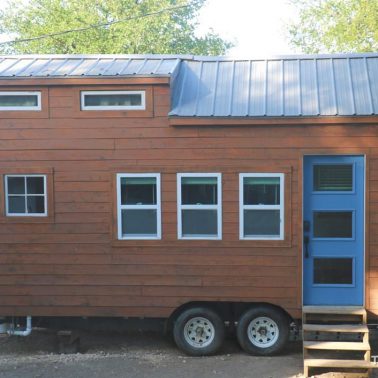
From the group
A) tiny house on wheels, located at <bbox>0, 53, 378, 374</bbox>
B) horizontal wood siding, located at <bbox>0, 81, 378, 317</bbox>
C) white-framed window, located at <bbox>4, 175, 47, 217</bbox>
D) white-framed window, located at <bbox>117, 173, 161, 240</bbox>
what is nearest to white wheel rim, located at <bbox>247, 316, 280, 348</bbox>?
tiny house on wheels, located at <bbox>0, 53, 378, 374</bbox>

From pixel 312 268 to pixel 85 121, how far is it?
3.47 metres

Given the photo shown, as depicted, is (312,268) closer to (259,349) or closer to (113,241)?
(259,349)

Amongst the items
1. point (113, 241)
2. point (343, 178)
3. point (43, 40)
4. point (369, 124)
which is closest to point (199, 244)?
point (113, 241)

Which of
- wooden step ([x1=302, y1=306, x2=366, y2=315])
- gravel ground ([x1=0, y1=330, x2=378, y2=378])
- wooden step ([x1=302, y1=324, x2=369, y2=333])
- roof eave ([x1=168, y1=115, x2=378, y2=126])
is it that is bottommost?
gravel ground ([x1=0, y1=330, x2=378, y2=378])

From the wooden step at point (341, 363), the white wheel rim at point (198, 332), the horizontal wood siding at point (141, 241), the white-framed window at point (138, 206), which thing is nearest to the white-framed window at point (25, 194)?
the horizontal wood siding at point (141, 241)

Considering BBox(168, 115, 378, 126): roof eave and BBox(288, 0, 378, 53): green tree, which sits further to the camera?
BBox(288, 0, 378, 53): green tree

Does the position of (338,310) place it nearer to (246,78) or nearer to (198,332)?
(198,332)

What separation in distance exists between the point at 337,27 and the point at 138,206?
65.2 feet

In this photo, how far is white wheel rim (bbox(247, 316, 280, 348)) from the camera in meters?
6.87

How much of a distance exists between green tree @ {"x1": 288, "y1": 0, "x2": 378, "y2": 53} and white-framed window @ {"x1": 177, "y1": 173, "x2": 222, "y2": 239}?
59.0ft

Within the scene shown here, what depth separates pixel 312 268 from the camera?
6855 mm

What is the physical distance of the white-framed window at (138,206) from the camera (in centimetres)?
694

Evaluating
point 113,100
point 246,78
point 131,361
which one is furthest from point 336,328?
point 113,100

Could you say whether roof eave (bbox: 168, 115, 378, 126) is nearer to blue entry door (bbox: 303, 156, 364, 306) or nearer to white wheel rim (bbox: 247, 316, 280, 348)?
blue entry door (bbox: 303, 156, 364, 306)
